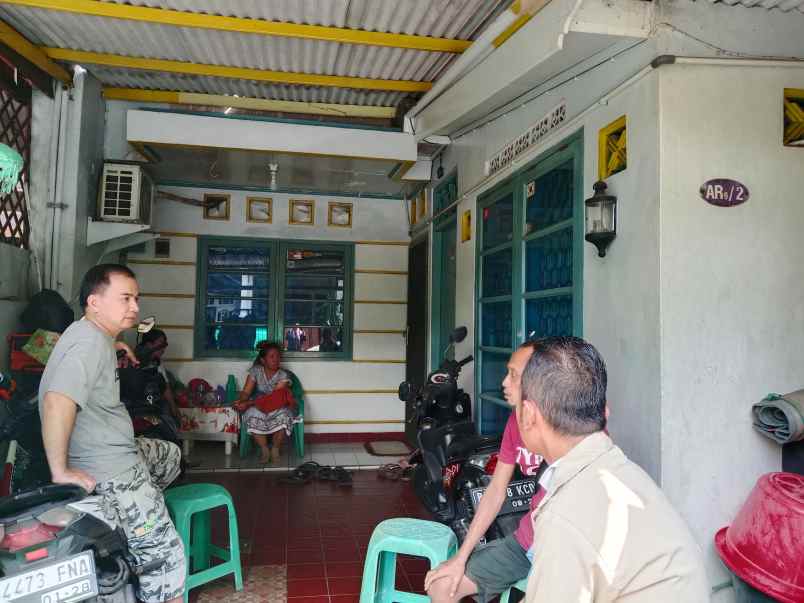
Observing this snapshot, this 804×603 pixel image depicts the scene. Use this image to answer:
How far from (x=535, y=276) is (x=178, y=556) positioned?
2299mm

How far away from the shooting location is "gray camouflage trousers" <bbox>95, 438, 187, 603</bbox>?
6.89 ft

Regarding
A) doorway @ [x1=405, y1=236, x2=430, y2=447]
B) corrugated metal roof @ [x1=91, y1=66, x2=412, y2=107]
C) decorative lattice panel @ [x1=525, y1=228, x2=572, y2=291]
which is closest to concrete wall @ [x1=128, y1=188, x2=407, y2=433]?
doorway @ [x1=405, y1=236, x2=430, y2=447]

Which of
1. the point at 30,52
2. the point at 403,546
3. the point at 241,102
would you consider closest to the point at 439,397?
the point at 403,546

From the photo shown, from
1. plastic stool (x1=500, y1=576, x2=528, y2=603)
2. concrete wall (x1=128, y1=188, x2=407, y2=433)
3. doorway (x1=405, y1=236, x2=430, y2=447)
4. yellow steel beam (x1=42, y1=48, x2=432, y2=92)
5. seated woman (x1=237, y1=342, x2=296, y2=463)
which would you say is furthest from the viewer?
concrete wall (x1=128, y1=188, x2=407, y2=433)

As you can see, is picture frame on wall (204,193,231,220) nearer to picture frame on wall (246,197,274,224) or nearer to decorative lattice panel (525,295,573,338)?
picture frame on wall (246,197,274,224)

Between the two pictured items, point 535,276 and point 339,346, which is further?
point 339,346

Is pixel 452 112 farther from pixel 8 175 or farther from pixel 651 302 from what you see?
pixel 8 175

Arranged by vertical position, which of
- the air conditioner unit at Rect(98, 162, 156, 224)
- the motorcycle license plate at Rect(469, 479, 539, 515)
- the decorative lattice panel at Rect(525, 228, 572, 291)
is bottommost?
the motorcycle license plate at Rect(469, 479, 539, 515)

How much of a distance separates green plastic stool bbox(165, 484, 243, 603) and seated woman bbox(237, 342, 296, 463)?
2.67 m

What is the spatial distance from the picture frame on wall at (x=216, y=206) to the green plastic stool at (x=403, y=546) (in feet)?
16.1

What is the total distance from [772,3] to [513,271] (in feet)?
5.90

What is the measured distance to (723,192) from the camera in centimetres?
229

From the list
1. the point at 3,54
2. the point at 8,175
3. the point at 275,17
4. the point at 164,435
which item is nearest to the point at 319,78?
the point at 275,17

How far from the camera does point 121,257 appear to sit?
602 cm
